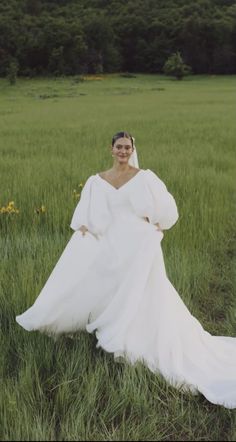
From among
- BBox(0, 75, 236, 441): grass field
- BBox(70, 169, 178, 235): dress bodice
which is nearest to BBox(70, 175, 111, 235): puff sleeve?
BBox(70, 169, 178, 235): dress bodice

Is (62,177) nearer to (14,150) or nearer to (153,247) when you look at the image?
(14,150)

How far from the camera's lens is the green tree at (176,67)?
36741 millimetres

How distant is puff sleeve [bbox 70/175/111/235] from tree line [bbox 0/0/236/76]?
29.8 metres

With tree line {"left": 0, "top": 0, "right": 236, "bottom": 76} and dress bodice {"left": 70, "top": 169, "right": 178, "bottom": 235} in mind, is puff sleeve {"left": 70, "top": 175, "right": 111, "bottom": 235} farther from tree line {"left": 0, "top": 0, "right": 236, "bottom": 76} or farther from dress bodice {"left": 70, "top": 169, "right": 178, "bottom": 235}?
tree line {"left": 0, "top": 0, "right": 236, "bottom": 76}

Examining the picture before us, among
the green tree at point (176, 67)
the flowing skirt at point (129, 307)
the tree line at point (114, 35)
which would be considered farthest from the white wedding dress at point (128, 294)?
the green tree at point (176, 67)

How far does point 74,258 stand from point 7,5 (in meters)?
46.8

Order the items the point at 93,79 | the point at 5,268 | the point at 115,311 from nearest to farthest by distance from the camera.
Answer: the point at 115,311 < the point at 5,268 < the point at 93,79

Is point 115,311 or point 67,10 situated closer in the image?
point 115,311

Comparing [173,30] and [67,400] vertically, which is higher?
[173,30]

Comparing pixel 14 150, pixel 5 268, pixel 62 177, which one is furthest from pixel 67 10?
pixel 5 268

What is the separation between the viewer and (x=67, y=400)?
8.20 ft

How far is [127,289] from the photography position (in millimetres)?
2885

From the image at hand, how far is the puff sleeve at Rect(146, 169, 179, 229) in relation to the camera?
9.85ft

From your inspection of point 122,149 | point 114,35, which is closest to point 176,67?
point 114,35
